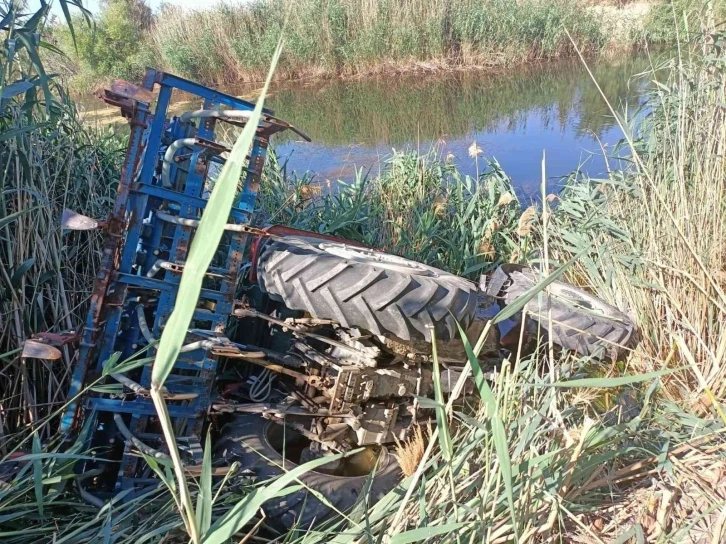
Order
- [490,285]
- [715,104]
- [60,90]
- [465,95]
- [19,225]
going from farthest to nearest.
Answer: [465,95], [490,285], [60,90], [715,104], [19,225]

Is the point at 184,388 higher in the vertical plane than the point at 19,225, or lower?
lower

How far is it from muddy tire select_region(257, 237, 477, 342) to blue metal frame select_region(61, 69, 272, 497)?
0.73ft

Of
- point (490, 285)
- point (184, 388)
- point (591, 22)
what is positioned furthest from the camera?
point (591, 22)

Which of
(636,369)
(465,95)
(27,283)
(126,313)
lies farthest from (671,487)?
(465,95)

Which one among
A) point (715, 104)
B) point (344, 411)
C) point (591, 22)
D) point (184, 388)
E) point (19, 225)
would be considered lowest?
point (344, 411)

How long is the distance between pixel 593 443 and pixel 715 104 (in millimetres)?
1700

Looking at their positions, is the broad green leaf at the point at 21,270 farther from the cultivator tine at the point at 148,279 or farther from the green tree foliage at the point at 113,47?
the green tree foliage at the point at 113,47

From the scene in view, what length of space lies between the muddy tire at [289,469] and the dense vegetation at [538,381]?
12 centimetres

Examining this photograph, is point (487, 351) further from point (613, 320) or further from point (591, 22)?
point (591, 22)

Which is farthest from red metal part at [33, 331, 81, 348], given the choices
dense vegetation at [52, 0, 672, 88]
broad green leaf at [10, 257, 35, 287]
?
dense vegetation at [52, 0, 672, 88]

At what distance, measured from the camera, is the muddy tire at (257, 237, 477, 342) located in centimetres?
197

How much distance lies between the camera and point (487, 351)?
8.38 ft

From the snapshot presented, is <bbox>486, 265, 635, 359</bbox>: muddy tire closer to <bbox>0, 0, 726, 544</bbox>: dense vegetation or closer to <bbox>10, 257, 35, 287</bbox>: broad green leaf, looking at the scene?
<bbox>0, 0, 726, 544</bbox>: dense vegetation

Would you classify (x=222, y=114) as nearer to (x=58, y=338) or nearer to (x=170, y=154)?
(x=170, y=154)
